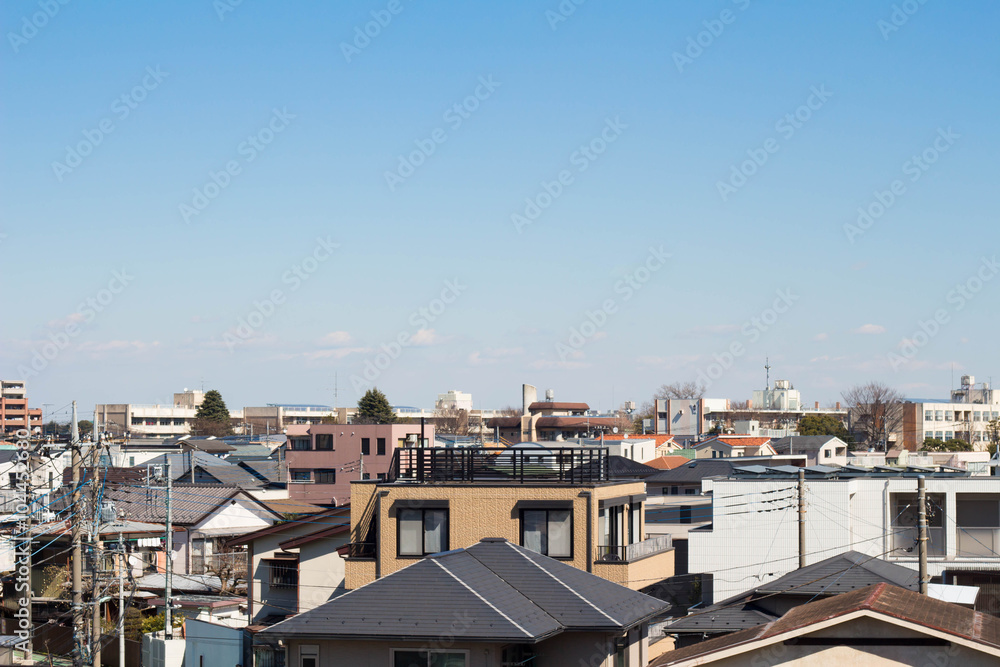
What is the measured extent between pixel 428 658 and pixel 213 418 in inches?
5045

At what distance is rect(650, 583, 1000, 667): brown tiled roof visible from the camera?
1435 centimetres

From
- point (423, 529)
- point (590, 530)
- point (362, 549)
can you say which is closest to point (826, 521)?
point (590, 530)

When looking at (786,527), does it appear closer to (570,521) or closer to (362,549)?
(570,521)

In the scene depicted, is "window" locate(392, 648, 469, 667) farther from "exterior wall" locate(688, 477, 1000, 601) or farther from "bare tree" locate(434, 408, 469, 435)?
"bare tree" locate(434, 408, 469, 435)

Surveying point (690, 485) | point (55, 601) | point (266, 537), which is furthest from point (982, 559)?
point (55, 601)

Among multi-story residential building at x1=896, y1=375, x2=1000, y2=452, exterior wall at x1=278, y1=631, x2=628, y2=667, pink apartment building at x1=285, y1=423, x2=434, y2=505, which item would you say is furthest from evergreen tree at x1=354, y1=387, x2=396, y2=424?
exterior wall at x1=278, y1=631, x2=628, y2=667

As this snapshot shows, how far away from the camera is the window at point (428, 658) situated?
19.3 meters

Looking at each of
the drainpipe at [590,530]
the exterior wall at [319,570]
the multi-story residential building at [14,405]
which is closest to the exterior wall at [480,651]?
the drainpipe at [590,530]

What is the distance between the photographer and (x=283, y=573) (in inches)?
1241

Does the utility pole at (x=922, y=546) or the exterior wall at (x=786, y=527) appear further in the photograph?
the exterior wall at (x=786, y=527)

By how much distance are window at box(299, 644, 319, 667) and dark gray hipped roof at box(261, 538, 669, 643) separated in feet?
1.72

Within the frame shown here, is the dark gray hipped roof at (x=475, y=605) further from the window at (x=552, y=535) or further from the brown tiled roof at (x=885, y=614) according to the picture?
the window at (x=552, y=535)

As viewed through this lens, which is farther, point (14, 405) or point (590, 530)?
point (14, 405)

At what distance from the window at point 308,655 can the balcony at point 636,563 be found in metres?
9.03
